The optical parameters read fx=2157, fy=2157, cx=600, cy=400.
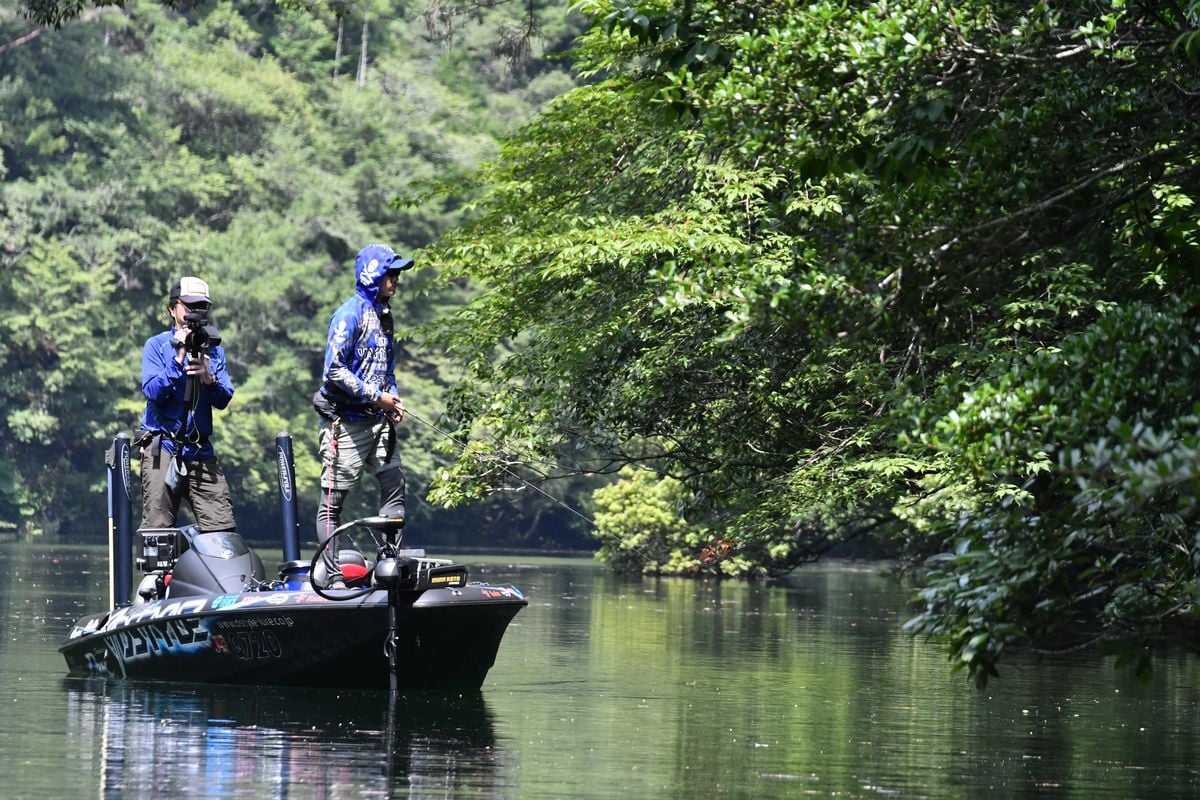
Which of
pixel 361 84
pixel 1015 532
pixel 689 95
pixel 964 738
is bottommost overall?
pixel 964 738

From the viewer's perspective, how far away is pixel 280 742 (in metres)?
10.9

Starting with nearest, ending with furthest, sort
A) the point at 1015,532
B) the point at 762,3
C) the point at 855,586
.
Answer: the point at 1015,532 → the point at 762,3 → the point at 855,586

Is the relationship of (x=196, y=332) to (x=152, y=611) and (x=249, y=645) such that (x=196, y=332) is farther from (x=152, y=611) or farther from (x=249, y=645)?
(x=249, y=645)

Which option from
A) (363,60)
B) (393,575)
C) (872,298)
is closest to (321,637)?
(393,575)

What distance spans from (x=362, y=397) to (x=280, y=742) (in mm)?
3296

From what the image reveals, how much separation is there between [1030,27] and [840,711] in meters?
5.35

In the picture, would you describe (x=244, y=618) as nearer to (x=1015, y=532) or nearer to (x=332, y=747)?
(x=332, y=747)

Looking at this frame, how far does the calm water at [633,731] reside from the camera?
31.7 feet

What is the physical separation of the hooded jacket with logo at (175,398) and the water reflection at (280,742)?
1634 mm

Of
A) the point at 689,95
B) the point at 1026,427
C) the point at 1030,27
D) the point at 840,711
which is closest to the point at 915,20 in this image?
the point at 1030,27

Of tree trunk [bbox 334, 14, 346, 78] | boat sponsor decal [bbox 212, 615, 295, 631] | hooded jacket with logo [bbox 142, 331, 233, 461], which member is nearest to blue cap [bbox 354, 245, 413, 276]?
hooded jacket with logo [bbox 142, 331, 233, 461]

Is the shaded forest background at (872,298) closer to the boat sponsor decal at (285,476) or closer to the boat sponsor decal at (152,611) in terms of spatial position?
the boat sponsor decal at (285,476)

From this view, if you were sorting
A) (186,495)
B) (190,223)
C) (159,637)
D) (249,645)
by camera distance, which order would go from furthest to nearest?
(190,223)
(186,495)
(159,637)
(249,645)

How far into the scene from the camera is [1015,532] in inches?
327
